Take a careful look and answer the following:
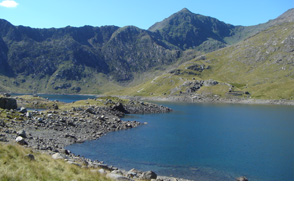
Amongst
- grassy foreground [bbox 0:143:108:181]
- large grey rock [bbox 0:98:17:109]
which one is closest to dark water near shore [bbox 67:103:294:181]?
grassy foreground [bbox 0:143:108:181]

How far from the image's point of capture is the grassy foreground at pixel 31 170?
15.6m

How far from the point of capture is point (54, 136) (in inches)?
2180

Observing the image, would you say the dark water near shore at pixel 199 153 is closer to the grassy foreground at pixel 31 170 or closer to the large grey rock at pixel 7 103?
the grassy foreground at pixel 31 170

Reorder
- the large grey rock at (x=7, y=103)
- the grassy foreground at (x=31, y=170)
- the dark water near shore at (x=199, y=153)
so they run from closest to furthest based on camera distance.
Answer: the grassy foreground at (x=31, y=170)
the dark water near shore at (x=199, y=153)
the large grey rock at (x=7, y=103)

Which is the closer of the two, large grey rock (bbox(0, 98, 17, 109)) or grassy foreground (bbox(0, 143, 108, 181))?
grassy foreground (bbox(0, 143, 108, 181))

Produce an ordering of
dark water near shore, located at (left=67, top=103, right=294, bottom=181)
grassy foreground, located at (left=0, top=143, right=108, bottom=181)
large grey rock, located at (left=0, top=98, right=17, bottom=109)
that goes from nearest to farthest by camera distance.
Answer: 1. grassy foreground, located at (left=0, top=143, right=108, bottom=181)
2. dark water near shore, located at (left=67, top=103, right=294, bottom=181)
3. large grey rock, located at (left=0, top=98, right=17, bottom=109)

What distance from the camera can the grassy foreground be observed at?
15555 millimetres

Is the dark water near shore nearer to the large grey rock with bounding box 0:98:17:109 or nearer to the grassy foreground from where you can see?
the grassy foreground

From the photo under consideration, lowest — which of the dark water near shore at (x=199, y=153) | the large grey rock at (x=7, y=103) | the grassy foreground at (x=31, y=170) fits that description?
the dark water near shore at (x=199, y=153)

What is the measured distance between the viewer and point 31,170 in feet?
54.9

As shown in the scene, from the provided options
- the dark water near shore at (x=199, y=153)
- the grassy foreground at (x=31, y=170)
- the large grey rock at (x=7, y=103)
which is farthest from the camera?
the large grey rock at (x=7, y=103)

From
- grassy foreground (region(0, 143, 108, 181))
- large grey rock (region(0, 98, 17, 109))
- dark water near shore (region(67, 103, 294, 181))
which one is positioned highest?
grassy foreground (region(0, 143, 108, 181))

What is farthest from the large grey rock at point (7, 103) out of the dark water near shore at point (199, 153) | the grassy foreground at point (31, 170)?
the grassy foreground at point (31, 170)
